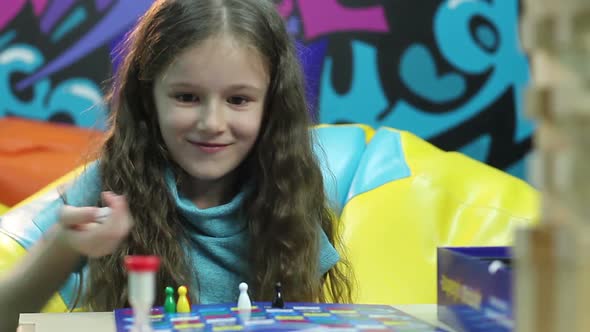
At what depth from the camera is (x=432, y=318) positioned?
0.80 m

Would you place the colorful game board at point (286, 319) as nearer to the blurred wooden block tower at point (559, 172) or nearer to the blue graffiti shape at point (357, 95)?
the blurred wooden block tower at point (559, 172)

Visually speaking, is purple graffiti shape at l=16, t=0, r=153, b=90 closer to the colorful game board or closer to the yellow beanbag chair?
the yellow beanbag chair

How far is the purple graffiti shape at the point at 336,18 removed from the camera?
2121 mm

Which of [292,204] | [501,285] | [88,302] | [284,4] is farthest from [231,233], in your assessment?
[284,4]

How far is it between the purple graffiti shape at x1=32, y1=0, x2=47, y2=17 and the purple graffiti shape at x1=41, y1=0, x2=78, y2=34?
13 mm

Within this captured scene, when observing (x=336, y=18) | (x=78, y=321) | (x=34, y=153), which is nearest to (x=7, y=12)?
(x=34, y=153)

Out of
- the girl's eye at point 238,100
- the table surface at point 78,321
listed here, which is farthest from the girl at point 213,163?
the table surface at point 78,321

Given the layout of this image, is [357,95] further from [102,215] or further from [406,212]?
[102,215]

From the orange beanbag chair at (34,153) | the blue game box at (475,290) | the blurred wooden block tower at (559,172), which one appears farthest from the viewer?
the orange beanbag chair at (34,153)

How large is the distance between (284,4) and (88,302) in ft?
3.63

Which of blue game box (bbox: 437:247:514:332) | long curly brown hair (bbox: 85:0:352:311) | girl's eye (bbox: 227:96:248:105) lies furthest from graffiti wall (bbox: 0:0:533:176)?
blue game box (bbox: 437:247:514:332)

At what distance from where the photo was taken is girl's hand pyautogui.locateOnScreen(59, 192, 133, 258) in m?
0.72

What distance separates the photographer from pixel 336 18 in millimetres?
2129

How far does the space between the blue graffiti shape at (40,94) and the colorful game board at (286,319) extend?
138cm
